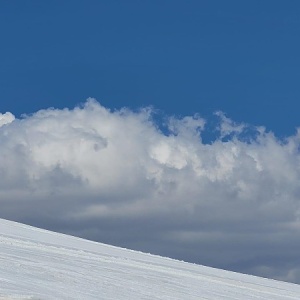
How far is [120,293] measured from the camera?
742 inches

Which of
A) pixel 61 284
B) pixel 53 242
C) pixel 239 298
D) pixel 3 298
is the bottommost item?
pixel 3 298

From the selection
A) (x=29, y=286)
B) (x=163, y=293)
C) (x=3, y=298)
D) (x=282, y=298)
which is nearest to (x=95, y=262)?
(x=163, y=293)

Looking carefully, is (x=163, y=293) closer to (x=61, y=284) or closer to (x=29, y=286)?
(x=61, y=284)

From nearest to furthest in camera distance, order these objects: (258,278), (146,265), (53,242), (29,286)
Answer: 1. (29,286)
2. (146,265)
3. (53,242)
4. (258,278)

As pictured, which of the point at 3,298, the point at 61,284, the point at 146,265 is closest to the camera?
the point at 3,298

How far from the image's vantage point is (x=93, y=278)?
2023 cm

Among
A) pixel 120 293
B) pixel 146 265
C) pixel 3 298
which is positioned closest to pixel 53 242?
pixel 146 265

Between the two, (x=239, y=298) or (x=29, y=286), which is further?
(x=239, y=298)

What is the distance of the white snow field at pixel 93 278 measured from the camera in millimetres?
17500

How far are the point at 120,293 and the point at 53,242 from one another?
10.7 metres

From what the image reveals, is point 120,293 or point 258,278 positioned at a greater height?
point 258,278

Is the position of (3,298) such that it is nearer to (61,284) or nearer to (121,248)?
(61,284)

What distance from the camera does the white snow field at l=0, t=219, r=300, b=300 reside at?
17500 millimetres

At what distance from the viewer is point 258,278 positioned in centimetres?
3288
